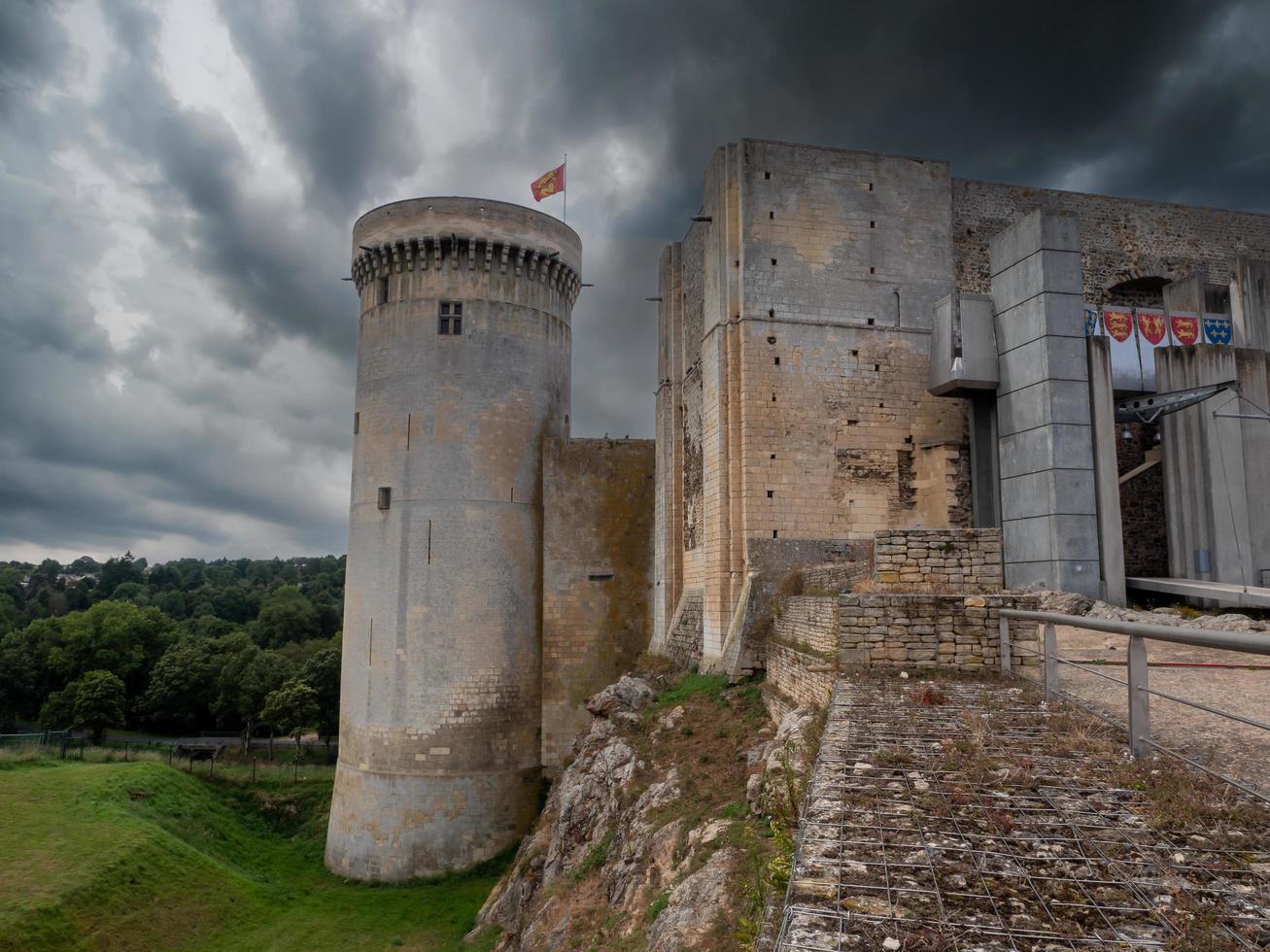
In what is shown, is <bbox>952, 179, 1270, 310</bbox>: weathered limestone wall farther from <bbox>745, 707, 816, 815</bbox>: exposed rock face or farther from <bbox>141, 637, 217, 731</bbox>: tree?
<bbox>141, 637, 217, 731</bbox>: tree

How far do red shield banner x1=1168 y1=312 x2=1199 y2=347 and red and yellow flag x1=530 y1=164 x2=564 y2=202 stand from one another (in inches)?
573

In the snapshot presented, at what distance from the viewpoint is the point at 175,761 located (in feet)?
93.4

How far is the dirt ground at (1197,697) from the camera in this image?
533cm

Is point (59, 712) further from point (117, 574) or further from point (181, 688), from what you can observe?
point (117, 574)

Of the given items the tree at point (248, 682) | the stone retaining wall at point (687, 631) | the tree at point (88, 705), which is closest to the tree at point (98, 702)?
the tree at point (88, 705)

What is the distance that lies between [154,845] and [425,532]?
884 centimetres

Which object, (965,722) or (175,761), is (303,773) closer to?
(175,761)

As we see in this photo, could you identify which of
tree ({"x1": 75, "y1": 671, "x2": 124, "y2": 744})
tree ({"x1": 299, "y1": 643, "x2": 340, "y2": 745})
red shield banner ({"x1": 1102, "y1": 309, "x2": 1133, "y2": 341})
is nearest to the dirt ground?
red shield banner ({"x1": 1102, "y1": 309, "x2": 1133, "y2": 341})

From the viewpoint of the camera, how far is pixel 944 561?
1005cm

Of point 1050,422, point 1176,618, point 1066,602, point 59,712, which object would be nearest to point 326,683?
point 59,712

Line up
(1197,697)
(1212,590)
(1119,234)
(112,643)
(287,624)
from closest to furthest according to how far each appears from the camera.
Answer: (1197,697) < (1212,590) < (1119,234) < (112,643) < (287,624)

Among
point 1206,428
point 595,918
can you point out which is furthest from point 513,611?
point 1206,428

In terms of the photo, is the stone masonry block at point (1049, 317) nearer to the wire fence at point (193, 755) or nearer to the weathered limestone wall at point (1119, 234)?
the weathered limestone wall at point (1119, 234)

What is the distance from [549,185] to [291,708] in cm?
2333
